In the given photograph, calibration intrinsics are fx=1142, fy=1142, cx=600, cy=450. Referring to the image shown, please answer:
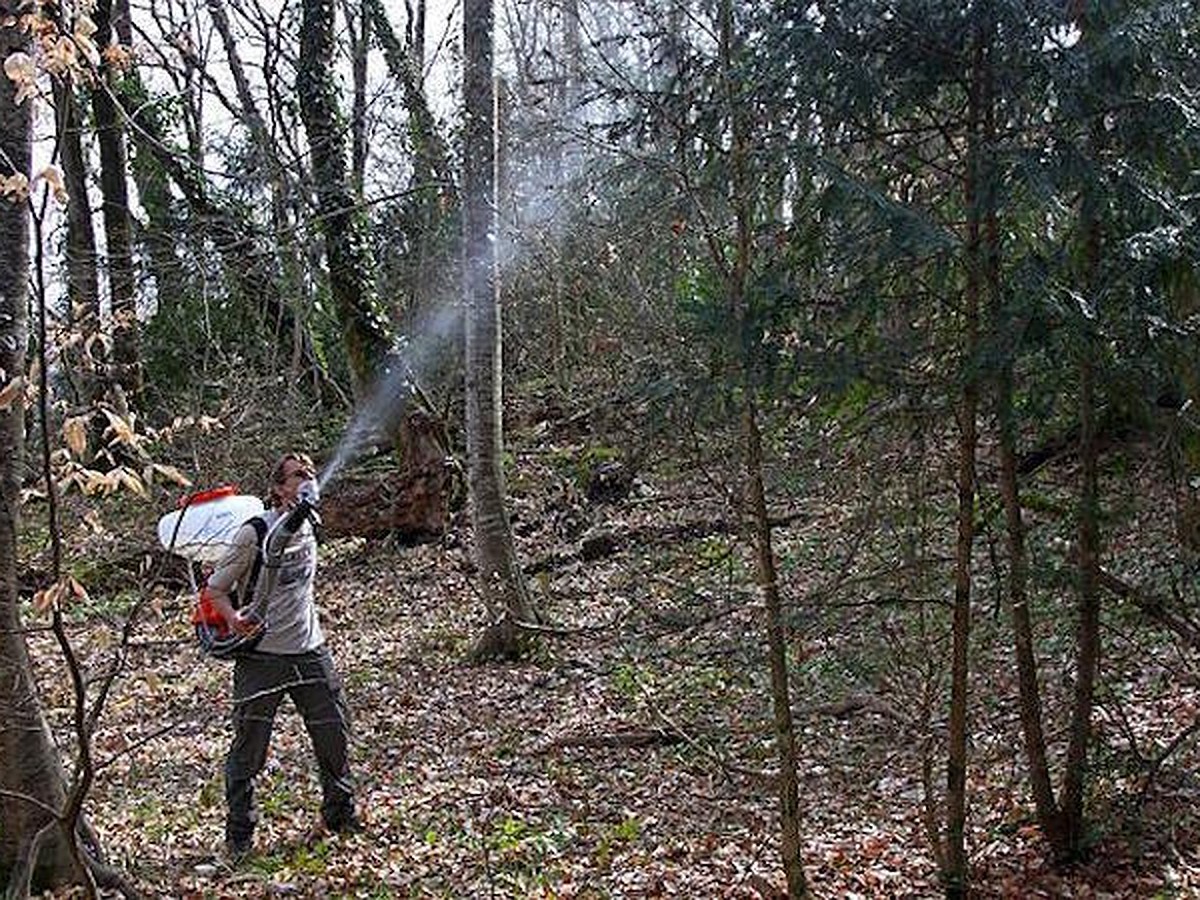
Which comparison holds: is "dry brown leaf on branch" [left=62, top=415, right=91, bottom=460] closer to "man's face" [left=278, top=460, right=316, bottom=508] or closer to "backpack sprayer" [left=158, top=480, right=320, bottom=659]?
"backpack sprayer" [left=158, top=480, right=320, bottom=659]

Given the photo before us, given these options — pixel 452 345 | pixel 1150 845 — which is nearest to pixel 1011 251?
pixel 1150 845

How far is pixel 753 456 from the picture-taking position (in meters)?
4.65

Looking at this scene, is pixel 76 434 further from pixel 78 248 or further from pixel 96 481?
pixel 78 248

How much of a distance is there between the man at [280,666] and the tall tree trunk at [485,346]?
3.11 meters

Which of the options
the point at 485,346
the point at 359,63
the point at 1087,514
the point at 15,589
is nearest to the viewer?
the point at 15,589

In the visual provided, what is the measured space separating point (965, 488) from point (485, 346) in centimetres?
A: 526

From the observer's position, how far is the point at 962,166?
4.52 m

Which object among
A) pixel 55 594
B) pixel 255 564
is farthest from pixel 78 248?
pixel 55 594

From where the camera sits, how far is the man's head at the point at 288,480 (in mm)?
5898

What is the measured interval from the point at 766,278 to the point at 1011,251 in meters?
1.05

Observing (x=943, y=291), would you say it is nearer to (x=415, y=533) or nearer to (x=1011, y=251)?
(x=1011, y=251)

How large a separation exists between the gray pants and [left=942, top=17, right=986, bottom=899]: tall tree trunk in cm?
310

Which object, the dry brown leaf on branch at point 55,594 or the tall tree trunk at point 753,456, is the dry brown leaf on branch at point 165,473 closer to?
the dry brown leaf on branch at point 55,594

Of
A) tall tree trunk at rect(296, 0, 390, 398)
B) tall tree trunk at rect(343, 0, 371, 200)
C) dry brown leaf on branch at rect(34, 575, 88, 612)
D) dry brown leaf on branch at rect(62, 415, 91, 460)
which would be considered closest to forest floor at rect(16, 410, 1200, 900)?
dry brown leaf on branch at rect(34, 575, 88, 612)
